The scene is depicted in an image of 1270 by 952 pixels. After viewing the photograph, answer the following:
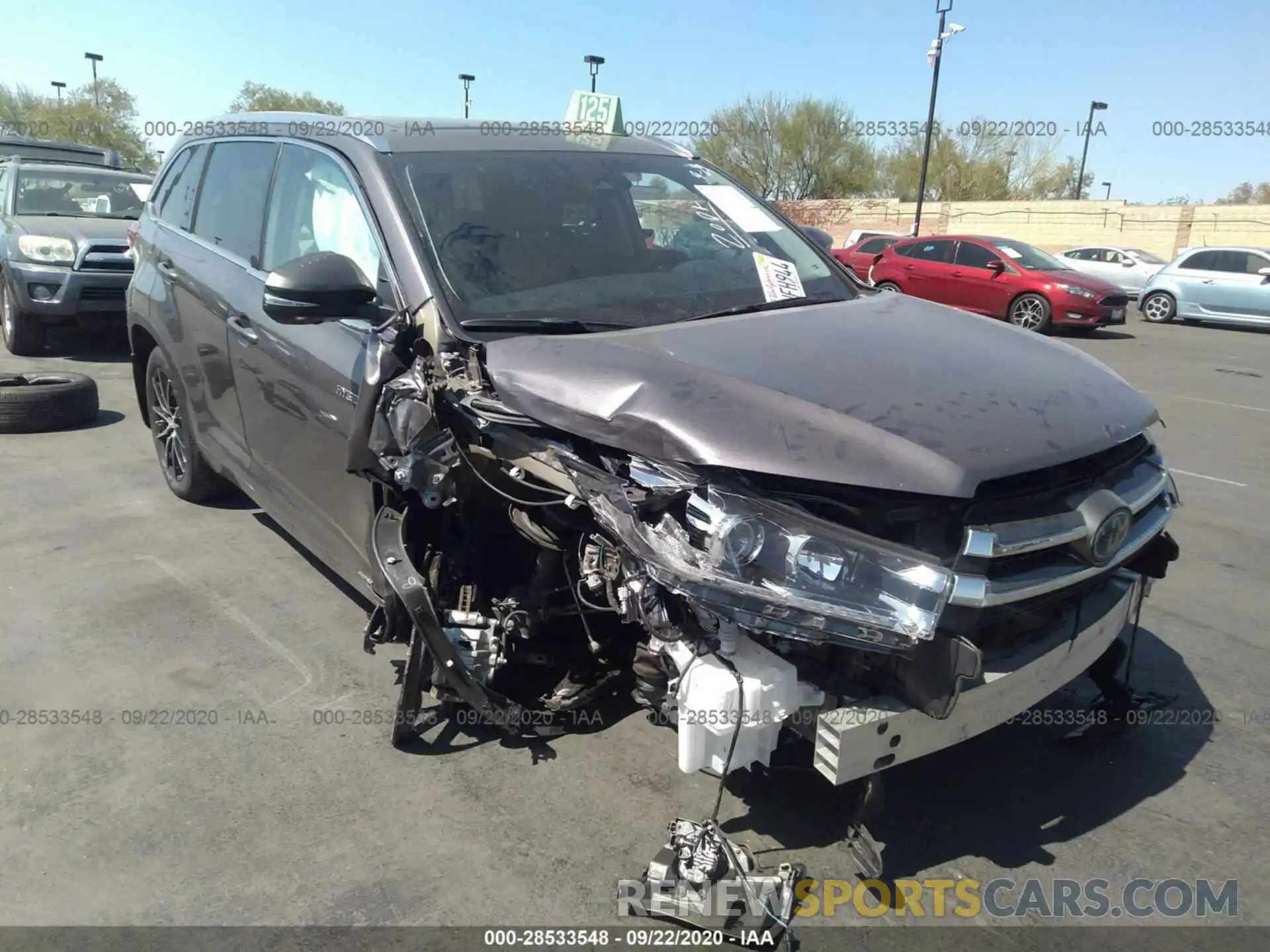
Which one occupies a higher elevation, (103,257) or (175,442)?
(103,257)

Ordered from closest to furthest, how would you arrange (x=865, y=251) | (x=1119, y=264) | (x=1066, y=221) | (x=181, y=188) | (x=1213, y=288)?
(x=181, y=188) → (x=1213, y=288) → (x=865, y=251) → (x=1119, y=264) → (x=1066, y=221)

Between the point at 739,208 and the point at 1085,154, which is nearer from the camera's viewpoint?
the point at 739,208

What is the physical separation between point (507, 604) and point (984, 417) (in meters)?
1.57

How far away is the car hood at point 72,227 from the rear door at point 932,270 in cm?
1238

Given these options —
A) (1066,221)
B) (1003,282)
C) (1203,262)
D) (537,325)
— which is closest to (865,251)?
(1003,282)

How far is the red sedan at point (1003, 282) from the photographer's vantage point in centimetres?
1605

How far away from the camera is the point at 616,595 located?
2.71m

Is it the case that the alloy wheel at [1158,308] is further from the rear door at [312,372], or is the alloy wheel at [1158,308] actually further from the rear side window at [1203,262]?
the rear door at [312,372]

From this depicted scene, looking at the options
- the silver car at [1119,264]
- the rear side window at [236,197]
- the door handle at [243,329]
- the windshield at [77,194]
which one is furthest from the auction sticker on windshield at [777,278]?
the silver car at [1119,264]

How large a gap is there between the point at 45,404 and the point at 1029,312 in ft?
48.0

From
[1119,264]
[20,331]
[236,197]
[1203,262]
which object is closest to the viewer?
[236,197]

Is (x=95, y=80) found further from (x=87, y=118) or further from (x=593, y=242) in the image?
(x=593, y=242)

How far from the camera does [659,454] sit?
240 centimetres

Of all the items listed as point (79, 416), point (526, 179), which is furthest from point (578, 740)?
point (79, 416)
